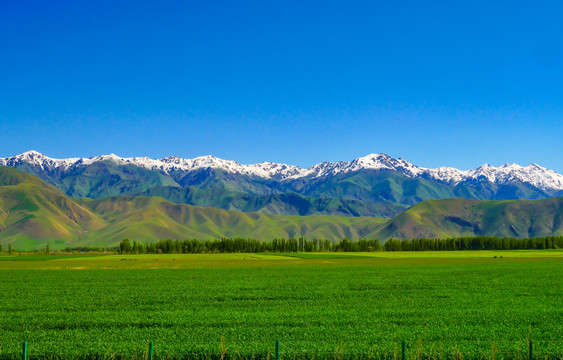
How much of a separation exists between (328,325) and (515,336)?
43.0 ft

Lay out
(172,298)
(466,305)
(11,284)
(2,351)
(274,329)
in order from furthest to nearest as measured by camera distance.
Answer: (11,284) → (172,298) → (466,305) → (274,329) → (2,351)

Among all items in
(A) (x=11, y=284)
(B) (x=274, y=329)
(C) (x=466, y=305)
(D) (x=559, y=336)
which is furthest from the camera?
(A) (x=11, y=284)

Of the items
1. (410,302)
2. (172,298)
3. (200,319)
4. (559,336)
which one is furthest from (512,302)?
(172,298)

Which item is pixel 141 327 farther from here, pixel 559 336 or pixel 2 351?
pixel 559 336

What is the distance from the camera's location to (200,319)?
40.5 metres

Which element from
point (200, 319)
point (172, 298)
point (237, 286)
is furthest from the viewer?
point (237, 286)

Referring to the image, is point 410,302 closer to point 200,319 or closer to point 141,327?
point 200,319

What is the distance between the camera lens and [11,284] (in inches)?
2904

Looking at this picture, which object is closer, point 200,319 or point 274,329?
point 274,329

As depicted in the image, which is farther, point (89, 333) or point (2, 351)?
point (89, 333)

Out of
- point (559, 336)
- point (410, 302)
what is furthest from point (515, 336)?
point (410, 302)

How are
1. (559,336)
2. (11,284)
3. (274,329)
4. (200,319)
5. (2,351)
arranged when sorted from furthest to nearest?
(11,284) < (200,319) < (274,329) < (559,336) < (2,351)

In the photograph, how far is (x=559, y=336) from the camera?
33.5 metres

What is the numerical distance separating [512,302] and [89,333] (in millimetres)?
40233
